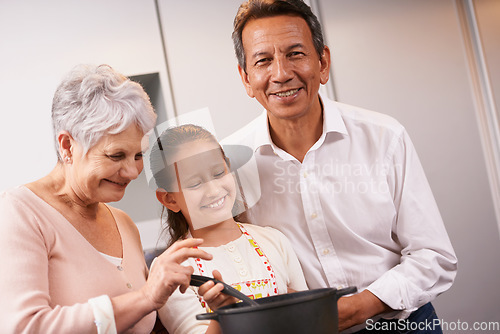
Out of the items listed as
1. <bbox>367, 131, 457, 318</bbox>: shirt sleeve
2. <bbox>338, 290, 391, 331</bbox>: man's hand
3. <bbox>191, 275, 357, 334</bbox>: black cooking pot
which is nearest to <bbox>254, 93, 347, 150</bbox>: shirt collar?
<bbox>367, 131, 457, 318</bbox>: shirt sleeve

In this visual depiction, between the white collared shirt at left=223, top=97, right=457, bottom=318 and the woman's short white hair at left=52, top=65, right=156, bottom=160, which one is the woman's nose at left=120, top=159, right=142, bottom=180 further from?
the white collared shirt at left=223, top=97, right=457, bottom=318

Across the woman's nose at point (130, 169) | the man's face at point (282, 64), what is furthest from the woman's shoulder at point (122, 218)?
the man's face at point (282, 64)

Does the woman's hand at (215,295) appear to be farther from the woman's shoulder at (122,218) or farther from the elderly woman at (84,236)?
the woman's shoulder at (122,218)

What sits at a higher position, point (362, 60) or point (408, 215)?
point (362, 60)

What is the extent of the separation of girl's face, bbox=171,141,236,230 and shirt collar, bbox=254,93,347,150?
0.16m

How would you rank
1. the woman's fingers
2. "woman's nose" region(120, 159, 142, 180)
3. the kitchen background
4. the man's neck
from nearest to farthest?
the woman's fingers < "woman's nose" region(120, 159, 142, 180) < the man's neck < the kitchen background

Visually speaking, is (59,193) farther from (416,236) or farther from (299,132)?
(416,236)

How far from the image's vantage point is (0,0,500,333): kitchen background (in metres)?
1.27

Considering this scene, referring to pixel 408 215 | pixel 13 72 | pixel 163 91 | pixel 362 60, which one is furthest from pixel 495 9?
pixel 13 72

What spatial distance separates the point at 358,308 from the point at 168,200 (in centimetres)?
40

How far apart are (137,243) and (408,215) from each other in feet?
1.74

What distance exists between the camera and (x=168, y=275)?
2.36 feet

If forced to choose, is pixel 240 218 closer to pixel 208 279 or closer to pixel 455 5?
pixel 208 279

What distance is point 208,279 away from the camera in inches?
30.0
